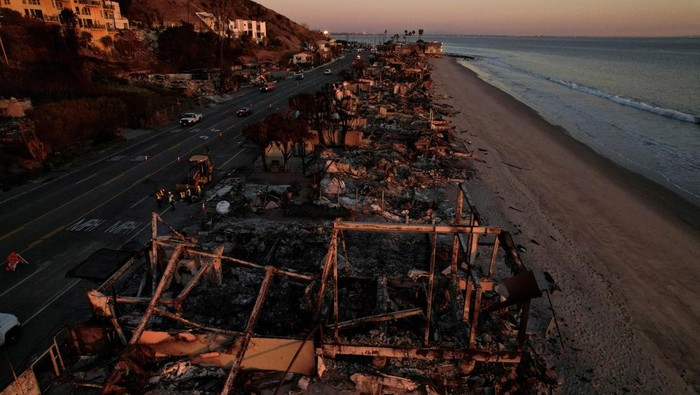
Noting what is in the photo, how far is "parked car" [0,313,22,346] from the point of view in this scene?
12644mm

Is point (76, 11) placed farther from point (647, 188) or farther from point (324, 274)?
point (647, 188)

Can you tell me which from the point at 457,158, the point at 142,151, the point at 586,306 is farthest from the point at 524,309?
the point at 142,151

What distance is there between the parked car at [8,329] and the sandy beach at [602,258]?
59.3 feet

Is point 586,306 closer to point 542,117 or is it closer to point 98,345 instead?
point 98,345

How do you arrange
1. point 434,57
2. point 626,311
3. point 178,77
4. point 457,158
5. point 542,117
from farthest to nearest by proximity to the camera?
point 434,57 → point 178,77 → point 542,117 → point 457,158 → point 626,311

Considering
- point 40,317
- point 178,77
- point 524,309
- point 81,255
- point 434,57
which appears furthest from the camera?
point 434,57

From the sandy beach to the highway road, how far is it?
17.6 m

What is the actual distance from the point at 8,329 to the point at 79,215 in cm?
1116

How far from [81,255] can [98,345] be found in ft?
29.1

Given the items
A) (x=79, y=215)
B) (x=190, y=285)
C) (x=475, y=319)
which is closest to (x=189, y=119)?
(x=79, y=215)

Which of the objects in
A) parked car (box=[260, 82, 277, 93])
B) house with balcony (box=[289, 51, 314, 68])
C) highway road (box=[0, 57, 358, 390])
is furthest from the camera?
house with balcony (box=[289, 51, 314, 68])

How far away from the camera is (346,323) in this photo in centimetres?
1139

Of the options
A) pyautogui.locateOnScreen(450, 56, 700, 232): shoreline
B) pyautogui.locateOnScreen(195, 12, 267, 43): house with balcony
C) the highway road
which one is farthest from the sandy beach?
pyautogui.locateOnScreen(195, 12, 267, 43): house with balcony

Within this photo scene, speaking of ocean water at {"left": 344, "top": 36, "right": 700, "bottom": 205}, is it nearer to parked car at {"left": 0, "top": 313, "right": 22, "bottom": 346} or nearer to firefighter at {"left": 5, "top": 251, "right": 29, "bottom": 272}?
parked car at {"left": 0, "top": 313, "right": 22, "bottom": 346}
